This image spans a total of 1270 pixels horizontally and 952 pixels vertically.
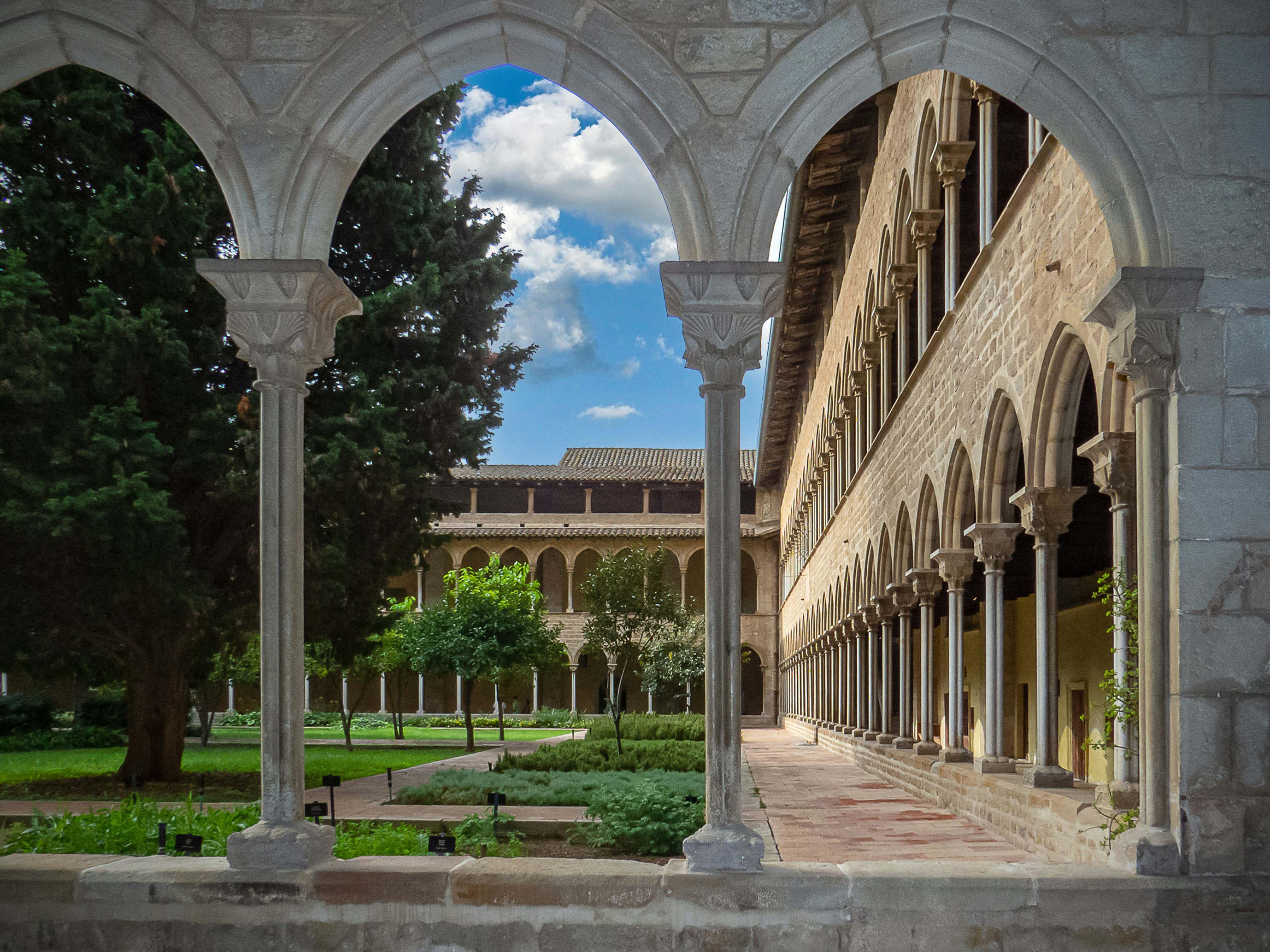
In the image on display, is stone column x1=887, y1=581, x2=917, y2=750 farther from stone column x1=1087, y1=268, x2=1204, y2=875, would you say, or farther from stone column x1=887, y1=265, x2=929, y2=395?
stone column x1=1087, y1=268, x2=1204, y2=875

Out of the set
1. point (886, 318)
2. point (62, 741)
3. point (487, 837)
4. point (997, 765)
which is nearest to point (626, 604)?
point (886, 318)

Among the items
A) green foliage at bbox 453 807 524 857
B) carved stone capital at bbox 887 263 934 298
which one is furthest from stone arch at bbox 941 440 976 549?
green foliage at bbox 453 807 524 857

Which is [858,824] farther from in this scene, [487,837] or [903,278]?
[903,278]

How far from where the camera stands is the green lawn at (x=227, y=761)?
1669 centimetres

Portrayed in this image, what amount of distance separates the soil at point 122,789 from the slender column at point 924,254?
8884 mm

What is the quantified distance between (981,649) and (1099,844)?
13.5 meters

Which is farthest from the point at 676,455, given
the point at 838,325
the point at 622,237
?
the point at 622,237

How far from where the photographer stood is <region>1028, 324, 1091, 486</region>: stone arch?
855 centimetres

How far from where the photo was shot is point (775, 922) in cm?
442

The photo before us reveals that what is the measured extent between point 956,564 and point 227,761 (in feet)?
42.7

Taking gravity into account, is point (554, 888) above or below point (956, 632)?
below

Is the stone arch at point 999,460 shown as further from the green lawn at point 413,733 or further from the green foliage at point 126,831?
the green lawn at point 413,733

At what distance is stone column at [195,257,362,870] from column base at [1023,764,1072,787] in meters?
5.88

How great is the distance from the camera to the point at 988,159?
10.8 meters
